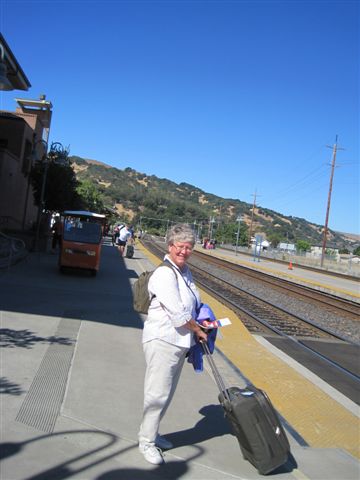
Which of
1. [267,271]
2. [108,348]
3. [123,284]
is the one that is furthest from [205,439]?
[267,271]

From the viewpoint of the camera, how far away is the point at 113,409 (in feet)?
14.5

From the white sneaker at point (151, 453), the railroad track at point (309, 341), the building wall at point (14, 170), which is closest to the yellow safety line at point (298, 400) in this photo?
the railroad track at point (309, 341)

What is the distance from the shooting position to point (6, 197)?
3127cm

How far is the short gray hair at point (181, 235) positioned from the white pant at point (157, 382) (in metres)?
0.77

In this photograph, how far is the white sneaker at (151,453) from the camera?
3.52 meters

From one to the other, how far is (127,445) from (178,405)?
44.4 inches

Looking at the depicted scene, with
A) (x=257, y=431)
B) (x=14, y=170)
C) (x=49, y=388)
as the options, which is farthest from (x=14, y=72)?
(x=14, y=170)

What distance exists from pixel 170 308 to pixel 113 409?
1.44m

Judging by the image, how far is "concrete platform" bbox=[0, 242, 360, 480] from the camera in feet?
11.3

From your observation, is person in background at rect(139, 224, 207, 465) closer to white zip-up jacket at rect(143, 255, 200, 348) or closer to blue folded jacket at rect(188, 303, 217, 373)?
white zip-up jacket at rect(143, 255, 200, 348)

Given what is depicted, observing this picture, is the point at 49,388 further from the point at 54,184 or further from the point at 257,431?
the point at 54,184

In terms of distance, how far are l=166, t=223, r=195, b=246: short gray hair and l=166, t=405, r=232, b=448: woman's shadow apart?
160cm

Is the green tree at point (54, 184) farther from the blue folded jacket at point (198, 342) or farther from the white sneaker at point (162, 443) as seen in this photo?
the white sneaker at point (162, 443)

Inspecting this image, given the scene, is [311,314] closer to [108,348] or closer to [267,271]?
[108,348]
